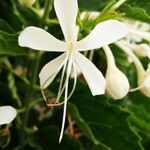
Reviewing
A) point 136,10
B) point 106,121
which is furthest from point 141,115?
point 136,10

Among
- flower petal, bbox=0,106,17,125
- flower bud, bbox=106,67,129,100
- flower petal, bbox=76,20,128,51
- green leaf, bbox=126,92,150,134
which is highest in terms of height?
flower petal, bbox=76,20,128,51

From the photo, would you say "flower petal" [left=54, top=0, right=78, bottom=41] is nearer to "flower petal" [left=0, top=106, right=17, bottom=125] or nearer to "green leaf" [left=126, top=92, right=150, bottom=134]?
"flower petal" [left=0, top=106, right=17, bottom=125]

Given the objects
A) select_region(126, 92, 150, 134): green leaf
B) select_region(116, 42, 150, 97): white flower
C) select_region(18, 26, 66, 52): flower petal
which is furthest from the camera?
select_region(126, 92, 150, 134): green leaf

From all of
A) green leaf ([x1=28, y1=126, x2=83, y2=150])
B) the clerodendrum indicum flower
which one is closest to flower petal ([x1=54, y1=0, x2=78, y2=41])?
the clerodendrum indicum flower

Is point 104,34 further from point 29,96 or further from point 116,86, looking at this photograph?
point 29,96

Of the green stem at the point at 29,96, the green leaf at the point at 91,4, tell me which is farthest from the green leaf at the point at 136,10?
the green stem at the point at 29,96

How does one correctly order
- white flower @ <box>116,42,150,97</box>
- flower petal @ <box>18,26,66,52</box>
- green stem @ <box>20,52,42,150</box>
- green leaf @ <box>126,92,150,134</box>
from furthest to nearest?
green leaf @ <box>126,92,150,134</box>, green stem @ <box>20,52,42,150</box>, white flower @ <box>116,42,150,97</box>, flower petal @ <box>18,26,66,52</box>

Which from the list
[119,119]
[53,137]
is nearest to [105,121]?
[119,119]

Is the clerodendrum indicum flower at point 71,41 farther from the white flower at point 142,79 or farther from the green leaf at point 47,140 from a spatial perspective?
the green leaf at point 47,140
